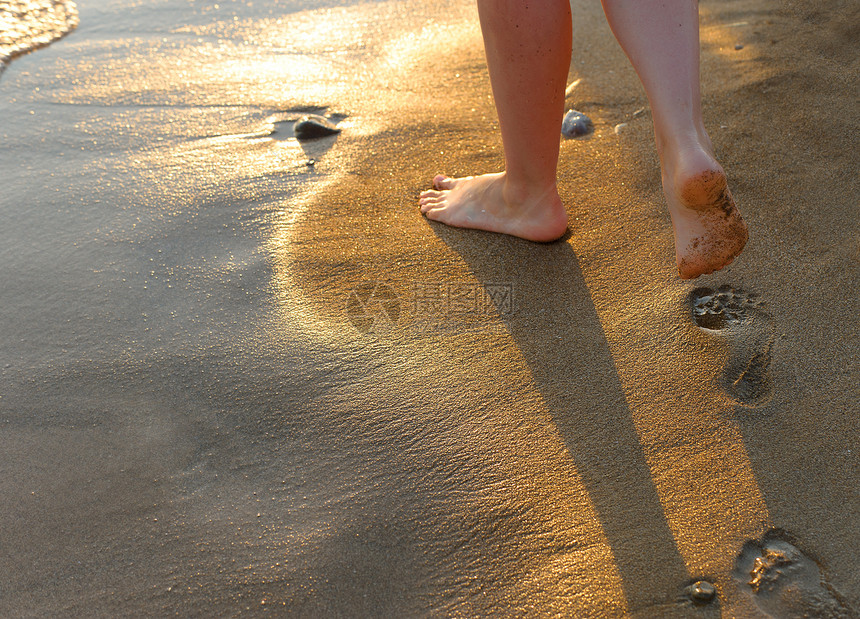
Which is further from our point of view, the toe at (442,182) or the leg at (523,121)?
the toe at (442,182)

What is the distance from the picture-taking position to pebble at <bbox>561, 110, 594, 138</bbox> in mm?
2270

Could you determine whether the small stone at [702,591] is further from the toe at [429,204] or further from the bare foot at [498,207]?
the toe at [429,204]

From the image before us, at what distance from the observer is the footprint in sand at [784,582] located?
3.25ft

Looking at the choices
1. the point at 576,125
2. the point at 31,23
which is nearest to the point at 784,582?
the point at 576,125

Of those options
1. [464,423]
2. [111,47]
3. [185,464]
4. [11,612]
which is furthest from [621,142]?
[111,47]

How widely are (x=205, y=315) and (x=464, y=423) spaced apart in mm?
705

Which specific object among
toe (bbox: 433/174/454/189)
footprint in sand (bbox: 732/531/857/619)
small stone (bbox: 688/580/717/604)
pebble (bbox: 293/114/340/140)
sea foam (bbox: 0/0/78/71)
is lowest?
footprint in sand (bbox: 732/531/857/619)

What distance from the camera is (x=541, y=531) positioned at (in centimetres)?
113

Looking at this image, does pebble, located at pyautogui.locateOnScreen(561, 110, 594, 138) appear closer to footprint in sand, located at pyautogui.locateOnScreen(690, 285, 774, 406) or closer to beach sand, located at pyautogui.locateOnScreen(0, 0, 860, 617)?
beach sand, located at pyautogui.locateOnScreen(0, 0, 860, 617)

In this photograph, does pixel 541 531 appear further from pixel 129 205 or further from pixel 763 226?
pixel 129 205

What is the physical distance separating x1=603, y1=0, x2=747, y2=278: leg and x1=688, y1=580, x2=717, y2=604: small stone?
0.63 meters

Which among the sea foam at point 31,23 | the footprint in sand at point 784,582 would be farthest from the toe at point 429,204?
the sea foam at point 31,23

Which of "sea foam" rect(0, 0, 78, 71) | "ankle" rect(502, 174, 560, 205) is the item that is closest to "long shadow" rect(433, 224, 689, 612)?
"ankle" rect(502, 174, 560, 205)

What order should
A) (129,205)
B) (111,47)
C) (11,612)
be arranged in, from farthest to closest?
(111,47), (129,205), (11,612)
